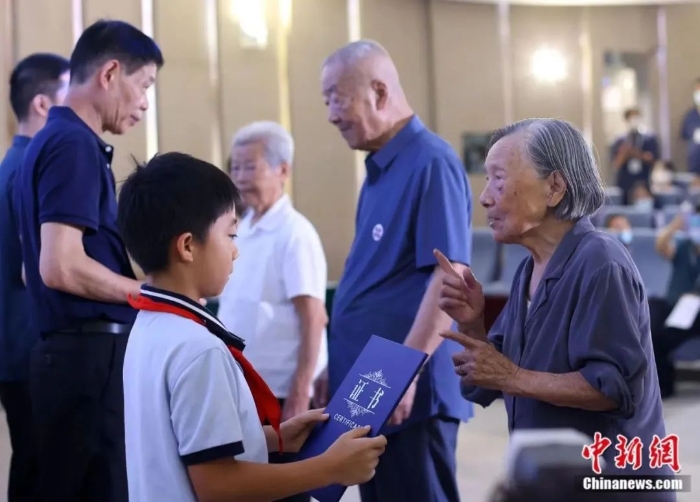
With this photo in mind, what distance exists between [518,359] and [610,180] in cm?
1231

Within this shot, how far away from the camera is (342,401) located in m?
1.69

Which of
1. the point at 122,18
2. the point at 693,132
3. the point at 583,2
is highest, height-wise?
the point at 583,2

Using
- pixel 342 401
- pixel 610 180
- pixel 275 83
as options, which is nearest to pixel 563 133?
pixel 342 401

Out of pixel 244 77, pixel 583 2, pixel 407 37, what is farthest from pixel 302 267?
pixel 583 2

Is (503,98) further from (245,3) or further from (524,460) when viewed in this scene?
(524,460)

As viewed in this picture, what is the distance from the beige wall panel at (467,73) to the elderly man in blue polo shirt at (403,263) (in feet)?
25.5

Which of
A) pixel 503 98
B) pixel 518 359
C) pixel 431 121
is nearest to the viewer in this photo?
pixel 518 359

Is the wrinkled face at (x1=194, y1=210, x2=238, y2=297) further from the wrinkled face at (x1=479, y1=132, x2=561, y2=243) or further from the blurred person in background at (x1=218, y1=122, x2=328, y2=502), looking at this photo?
the blurred person in background at (x1=218, y1=122, x2=328, y2=502)

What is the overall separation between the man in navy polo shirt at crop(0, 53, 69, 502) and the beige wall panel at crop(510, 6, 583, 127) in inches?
357

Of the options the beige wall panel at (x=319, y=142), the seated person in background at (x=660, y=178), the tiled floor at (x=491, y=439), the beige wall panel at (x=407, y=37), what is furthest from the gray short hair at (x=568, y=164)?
the seated person in background at (x=660, y=178)

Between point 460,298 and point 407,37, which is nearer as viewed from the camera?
point 460,298

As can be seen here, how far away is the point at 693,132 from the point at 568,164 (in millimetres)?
12754

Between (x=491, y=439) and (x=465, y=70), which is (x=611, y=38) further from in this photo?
(x=491, y=439)

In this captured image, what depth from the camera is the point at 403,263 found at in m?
2.54
